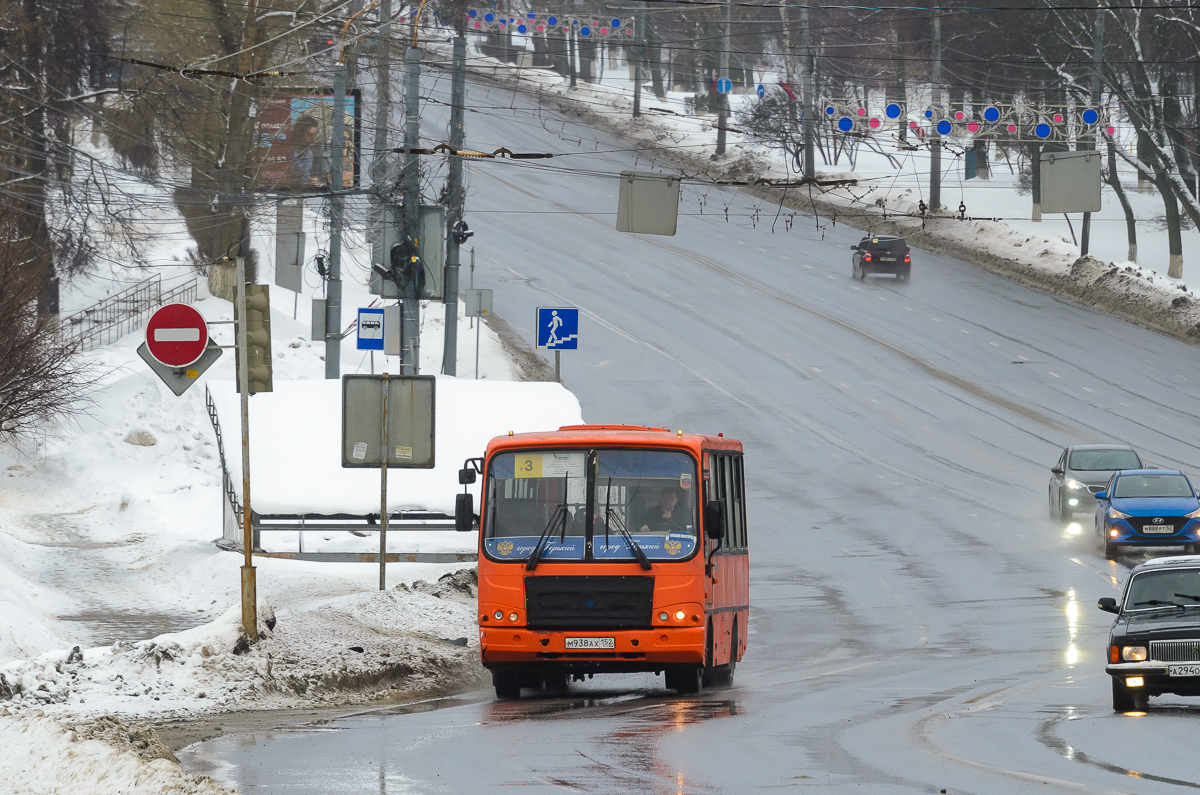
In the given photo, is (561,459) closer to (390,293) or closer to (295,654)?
(295,654)

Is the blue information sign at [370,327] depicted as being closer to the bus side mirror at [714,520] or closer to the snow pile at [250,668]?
the snow pile at [250,668]

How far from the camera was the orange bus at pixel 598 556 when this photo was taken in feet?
47.2

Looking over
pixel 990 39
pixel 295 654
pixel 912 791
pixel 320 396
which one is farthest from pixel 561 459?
pixel 990 39

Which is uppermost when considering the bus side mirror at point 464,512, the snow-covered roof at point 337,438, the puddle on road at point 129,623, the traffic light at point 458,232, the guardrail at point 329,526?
the traffic light at point 458,232

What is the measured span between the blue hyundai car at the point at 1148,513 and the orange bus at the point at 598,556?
13.1m

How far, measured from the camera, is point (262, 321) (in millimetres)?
15805

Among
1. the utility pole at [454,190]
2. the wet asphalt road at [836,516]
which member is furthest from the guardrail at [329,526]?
the utility pole at [454,190]

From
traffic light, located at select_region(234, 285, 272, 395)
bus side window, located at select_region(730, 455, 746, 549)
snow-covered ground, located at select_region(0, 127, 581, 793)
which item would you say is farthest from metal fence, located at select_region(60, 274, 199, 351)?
bus side window, located at select_region(730, 455, 746, 549)

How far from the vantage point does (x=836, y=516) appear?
3130cm

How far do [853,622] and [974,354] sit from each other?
26.9 m

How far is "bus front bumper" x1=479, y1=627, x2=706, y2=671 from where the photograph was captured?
14328 millimetres

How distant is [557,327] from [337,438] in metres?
7.27

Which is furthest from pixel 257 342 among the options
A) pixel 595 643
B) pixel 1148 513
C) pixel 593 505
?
pixel 1148 513

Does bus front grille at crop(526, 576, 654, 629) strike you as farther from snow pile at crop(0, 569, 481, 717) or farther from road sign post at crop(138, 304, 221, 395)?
road sign post at crop(138, 304, 221, 395)
